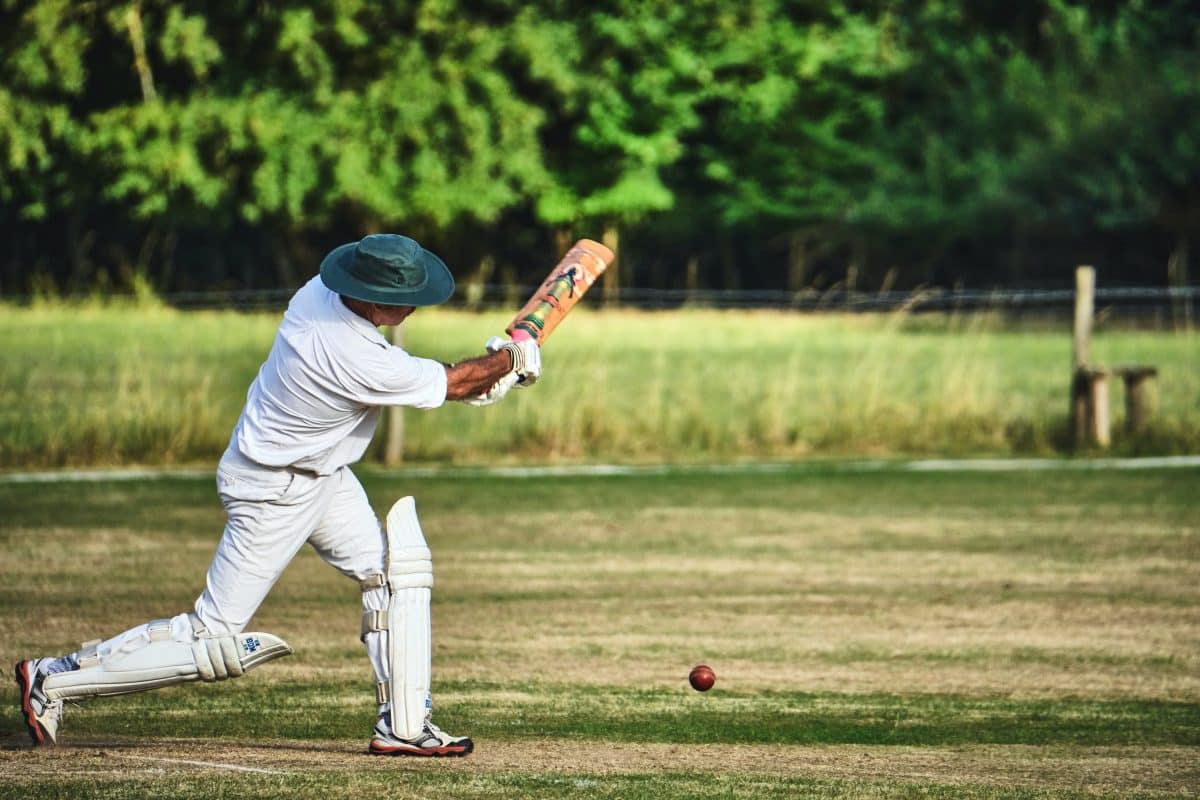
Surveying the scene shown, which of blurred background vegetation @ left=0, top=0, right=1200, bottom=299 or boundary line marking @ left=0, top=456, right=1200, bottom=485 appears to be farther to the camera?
blurred background vegetation @ left=0, top=0, right=1200, bottom=299

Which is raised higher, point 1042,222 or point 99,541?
point 1042,222

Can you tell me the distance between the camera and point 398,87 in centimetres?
4003

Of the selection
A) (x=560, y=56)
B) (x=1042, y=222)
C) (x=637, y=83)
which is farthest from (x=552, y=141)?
(x=1042, y=222)

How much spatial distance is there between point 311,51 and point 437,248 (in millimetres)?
11130

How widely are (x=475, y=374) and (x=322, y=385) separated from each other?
550mm

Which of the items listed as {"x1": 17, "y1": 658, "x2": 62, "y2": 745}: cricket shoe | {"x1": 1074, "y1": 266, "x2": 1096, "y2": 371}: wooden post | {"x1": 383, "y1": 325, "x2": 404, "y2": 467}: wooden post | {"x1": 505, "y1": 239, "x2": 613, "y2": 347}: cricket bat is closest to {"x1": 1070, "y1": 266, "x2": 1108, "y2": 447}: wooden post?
{"x1": 1074, "y1": 266, "x2": 1096, "y2": 371}: wooden post

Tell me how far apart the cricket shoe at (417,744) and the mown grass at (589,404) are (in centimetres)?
1147

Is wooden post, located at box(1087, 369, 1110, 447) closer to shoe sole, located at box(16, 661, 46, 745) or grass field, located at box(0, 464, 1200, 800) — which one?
grass field, located at box(0, 464, 1200, 800)

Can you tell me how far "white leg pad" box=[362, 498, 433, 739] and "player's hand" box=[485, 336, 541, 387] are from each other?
59cm

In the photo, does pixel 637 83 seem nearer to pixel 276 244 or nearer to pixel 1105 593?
pixel 276 244

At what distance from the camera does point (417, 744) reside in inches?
268

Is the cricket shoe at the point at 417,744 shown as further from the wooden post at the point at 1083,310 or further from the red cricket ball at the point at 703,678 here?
the wooden post at the point at 1083,310

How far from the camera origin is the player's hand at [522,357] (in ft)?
22.3

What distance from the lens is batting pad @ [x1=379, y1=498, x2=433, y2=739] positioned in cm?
671
